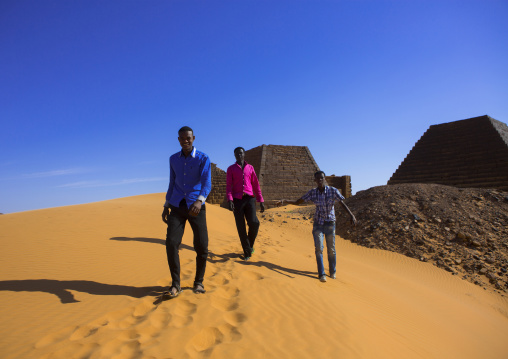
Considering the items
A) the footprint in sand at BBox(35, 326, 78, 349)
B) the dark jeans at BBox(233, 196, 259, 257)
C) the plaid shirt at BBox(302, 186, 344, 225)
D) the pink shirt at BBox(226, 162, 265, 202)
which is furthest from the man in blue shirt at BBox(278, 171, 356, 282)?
the footprint in sand at BBox(35, 326, 78, 349)

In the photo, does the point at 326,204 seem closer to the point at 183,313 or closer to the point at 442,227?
the point at 183,313

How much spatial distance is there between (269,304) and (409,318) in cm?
225

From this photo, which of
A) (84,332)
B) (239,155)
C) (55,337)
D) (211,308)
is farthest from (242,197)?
(55,337)

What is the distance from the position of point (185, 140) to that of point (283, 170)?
61.1ft

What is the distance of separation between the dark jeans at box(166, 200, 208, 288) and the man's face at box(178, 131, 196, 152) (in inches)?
25.4

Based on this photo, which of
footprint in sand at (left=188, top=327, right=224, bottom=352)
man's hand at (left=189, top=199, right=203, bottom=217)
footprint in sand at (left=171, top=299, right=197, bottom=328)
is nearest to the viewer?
footprint in sand at (left=188, top=327, right=224, bottom=352)

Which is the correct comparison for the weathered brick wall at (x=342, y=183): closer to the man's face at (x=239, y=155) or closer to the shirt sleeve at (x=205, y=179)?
the man's face at (x=239, y=155)

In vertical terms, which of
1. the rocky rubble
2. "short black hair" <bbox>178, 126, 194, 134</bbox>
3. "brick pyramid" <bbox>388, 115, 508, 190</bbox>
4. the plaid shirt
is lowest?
the rocky rubble

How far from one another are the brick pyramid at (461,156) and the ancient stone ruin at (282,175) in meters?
6.09

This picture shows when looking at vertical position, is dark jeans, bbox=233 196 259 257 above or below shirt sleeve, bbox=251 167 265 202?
below

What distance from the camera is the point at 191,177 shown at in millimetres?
3365

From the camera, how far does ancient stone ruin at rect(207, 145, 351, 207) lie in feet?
68.3

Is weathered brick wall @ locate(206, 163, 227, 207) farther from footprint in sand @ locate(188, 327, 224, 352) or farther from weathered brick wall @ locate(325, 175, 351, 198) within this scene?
footprint in sand @ locate(188, 327, 224, 352)

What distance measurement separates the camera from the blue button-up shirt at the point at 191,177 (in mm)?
3320
